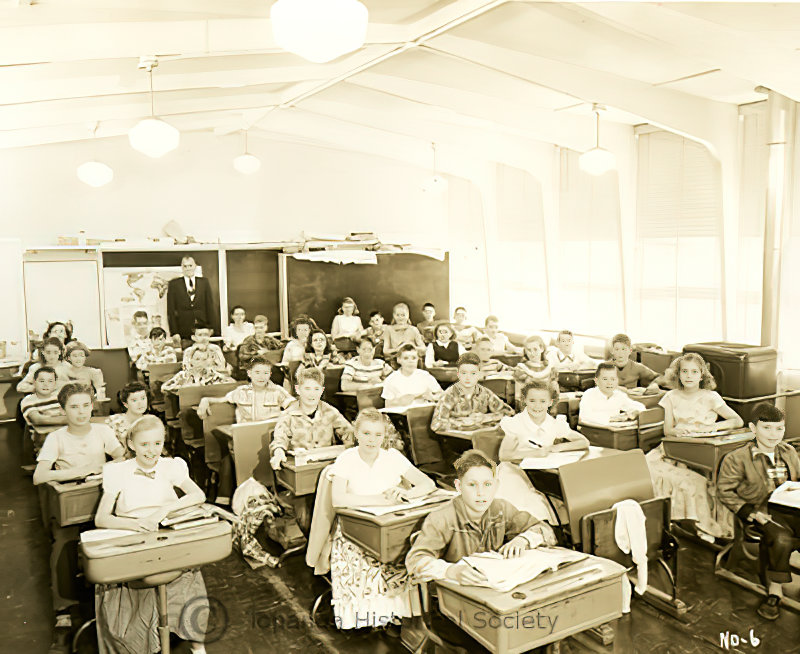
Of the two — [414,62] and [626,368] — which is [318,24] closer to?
[414,62]

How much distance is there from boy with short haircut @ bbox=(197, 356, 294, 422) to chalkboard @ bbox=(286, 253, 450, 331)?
230 inches

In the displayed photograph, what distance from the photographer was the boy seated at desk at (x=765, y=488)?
4.33 metres

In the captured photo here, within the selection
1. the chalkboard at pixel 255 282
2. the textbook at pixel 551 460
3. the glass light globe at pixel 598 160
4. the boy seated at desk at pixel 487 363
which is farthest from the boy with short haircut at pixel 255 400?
the chalkboard at pixel 255 282

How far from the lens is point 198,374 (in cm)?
825

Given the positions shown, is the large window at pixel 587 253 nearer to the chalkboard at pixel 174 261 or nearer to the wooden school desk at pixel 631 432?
the wooden school desk at pixel 631 432

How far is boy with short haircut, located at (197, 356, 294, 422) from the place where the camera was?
6379mm

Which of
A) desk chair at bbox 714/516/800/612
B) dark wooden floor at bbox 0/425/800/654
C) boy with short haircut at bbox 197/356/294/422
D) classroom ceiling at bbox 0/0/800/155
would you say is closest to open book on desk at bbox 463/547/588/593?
dark wooden floor at bbox 0/425/800/654

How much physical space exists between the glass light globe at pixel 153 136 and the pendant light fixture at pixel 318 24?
2.79 metres

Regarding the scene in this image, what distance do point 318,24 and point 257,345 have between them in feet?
21.4

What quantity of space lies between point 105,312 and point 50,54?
247 inches

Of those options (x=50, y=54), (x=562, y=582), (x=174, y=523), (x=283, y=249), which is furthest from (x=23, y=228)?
(x=562, y=582)

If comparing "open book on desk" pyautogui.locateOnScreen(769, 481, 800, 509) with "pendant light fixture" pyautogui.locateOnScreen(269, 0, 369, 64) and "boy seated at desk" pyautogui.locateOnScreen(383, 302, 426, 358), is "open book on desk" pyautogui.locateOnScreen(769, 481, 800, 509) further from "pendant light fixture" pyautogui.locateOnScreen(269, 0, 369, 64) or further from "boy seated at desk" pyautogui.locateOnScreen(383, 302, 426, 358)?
"boy seated at desk" pyautogui.locateOnScreen(383, 302, 426, 358)

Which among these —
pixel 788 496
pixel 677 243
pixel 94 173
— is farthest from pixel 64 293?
pixel 788 496

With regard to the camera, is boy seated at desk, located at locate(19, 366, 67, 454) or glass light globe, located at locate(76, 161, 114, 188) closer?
boy seated at desk, located at locate(19, 366, 67, 454)
